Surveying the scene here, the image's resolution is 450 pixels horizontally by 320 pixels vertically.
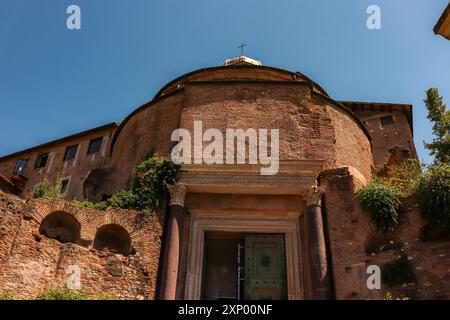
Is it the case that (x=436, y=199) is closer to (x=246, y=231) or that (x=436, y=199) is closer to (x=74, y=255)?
(x=246, y=231)

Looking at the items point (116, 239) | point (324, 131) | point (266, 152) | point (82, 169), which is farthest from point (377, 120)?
point (116, 239)

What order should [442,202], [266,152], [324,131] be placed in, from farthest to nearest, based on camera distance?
[324,131], [266,152], [442,202]

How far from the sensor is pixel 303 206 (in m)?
14.3

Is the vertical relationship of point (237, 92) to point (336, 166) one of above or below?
above

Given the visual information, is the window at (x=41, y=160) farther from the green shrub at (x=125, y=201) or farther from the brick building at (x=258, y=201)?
the green shrub at (x=125, y=201)

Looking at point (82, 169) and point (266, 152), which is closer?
point (266, 152)

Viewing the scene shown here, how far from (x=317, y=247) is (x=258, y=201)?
2684 millimetres

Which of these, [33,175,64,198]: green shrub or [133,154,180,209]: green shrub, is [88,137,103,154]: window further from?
[133,154,180,209]: green shrub

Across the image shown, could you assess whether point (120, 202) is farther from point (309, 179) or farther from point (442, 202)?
point (442, 202)

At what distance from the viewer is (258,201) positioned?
573 inches

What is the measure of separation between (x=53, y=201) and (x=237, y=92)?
7805 millimetres

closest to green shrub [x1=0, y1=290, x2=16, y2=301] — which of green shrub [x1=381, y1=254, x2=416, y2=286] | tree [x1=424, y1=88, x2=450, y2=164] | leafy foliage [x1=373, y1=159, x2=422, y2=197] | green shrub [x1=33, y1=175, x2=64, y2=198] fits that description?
green shrub [x1=33, y1=175, x2=64, y2=198]

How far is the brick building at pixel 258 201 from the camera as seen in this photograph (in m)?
12.9

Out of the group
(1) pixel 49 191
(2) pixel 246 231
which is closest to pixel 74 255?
(2) pixel 246 231
